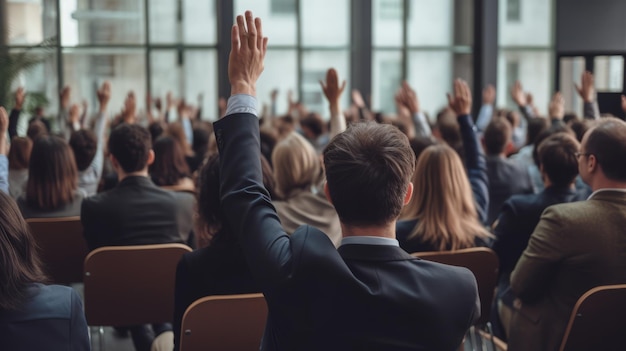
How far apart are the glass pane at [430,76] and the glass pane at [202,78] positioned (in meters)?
3.88

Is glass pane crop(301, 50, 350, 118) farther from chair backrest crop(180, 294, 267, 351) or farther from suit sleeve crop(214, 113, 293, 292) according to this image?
suit sleeve crop(214, 113, 293, 292)

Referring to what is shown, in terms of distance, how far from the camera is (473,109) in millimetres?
13320

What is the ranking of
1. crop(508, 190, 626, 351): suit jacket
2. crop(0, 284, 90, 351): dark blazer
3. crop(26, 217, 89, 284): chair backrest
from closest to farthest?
1. crop(0, 284, 90, 351): dark blazer
2. crop(508, 190, 626, 351): suit jacket
3. crop(26, 217, 89, 284): chair backrest

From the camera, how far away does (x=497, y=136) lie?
5.97 m

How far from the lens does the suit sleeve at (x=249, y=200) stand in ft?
5.66

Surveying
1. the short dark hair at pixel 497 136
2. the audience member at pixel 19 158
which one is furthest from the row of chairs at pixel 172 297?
the short dark hair at pixel 497 136

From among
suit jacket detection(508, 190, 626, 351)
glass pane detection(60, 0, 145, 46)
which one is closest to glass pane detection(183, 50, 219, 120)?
glass pane detection(60, 0, 145, 46)

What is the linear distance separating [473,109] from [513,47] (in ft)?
11.2

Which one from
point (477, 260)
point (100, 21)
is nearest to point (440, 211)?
point (477, 260)

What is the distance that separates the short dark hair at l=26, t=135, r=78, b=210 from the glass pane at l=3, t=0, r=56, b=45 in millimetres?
9994

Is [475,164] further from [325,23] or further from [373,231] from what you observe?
[325,23]

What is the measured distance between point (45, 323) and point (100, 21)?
13075 millimetres

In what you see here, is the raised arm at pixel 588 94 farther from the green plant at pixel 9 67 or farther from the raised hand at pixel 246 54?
the green plant at pixel 9 67

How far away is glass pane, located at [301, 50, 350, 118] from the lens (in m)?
15.5
